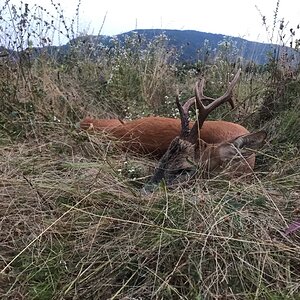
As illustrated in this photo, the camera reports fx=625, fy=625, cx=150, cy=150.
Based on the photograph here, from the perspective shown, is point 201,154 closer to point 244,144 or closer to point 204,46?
point 244,144

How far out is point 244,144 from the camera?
427 cm

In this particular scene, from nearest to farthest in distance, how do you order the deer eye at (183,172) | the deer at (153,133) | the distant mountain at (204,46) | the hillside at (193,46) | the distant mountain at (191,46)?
the deer eye at (183,172)
the deer at (153,133)
the distant mountain at (191,46)
the hillside at (193,46)
the distant mountain at (204,46)

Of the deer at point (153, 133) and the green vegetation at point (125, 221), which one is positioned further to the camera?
the deer at point (153, 133)

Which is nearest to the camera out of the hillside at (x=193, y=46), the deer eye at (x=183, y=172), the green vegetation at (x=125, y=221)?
the green vegetation at (x=125, y=221)

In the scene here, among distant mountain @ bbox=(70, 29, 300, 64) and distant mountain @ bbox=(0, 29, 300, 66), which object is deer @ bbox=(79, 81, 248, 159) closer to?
distant mountain @ bbox=(0, 29, 300, 66)

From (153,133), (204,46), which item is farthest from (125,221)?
(204,46)

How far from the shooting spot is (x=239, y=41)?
8734 millimetres

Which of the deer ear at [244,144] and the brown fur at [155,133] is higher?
the deer ear at [244,144]

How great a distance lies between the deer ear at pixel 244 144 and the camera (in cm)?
420

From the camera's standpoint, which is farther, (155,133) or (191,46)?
(191,46)

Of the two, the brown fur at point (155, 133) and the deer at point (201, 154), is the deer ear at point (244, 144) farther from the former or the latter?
the brown fur at point (155, 133)

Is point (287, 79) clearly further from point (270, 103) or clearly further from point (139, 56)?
point (139, 56)

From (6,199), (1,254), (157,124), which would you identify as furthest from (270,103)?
(1,254)

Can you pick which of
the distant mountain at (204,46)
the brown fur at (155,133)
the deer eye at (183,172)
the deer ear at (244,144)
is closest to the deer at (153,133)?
the brown fur at (155,133)
